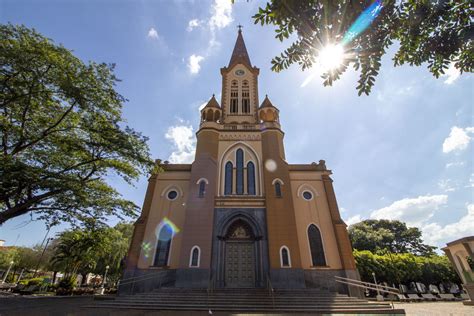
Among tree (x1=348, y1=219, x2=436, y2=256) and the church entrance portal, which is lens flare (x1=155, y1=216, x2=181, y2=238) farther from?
tree (x1=348, y1=219, x2=436, y2=256)

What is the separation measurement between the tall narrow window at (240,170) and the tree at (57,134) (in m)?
7.30

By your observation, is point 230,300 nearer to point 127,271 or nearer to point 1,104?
point 127,271

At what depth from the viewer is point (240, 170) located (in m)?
17.8

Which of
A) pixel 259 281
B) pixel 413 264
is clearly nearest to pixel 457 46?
pixel 259 281

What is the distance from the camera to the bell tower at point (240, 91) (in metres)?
21.7

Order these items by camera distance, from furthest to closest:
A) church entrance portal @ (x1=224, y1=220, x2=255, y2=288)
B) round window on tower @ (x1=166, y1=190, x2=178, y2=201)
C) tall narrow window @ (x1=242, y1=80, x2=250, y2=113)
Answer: tall narrow window @ (x1=242, y1=80, x2=250, y2=113) → round window on tower @ (x1=166, y1=190, x2=178, y2=201) → church entrance portal @ (x1=224, y1=220, x2=255, y2=288)

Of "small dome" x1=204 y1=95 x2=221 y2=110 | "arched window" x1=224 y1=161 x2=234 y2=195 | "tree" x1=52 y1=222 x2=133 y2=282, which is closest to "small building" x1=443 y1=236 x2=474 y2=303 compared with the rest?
"arched window" x1=224 y1=161 x2=234 y2=195

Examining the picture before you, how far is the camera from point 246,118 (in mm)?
21578

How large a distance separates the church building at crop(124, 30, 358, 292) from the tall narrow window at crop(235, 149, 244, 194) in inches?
3.2

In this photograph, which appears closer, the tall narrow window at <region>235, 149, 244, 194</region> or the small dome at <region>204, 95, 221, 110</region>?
the tall narrow window at <region>235, 149, 244, 194</region>

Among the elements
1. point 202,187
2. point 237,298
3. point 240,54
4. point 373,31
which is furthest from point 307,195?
point 240,54

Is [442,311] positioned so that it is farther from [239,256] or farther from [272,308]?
[239,256]

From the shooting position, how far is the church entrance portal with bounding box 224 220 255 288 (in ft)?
46.0

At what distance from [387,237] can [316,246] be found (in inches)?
1168
